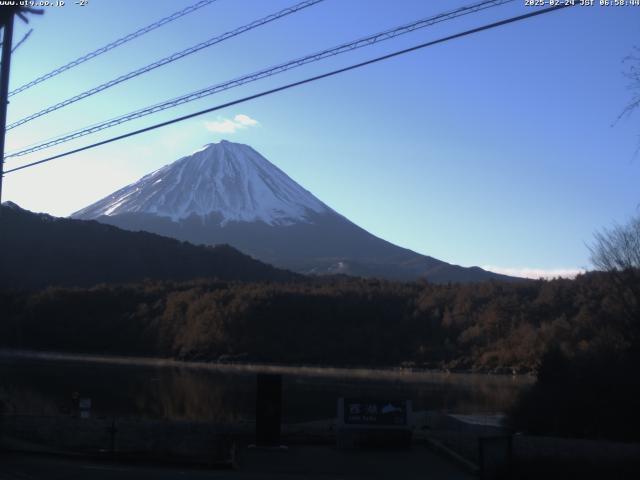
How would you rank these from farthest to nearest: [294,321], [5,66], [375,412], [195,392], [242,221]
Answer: [242,221] < [294,321] < [195,392] < [375,412] < [5,66]

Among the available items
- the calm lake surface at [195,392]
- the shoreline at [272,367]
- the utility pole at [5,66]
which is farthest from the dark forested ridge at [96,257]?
the utility pole at [5,66]

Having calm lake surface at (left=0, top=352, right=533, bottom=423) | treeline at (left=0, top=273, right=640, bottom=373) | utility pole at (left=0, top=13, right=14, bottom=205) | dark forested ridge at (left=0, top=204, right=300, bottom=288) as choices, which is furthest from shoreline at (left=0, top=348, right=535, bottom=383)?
utility pole at (left=0, top=13, right=14, bottom=205)

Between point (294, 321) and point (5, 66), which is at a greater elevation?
point (294, 321)

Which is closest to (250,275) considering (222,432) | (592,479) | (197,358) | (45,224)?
(45,224)

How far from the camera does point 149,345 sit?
3627 inches

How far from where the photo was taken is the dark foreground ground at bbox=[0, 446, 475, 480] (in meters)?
15.2

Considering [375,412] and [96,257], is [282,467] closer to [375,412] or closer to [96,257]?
[375,412]

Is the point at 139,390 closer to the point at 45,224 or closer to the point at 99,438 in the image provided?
the point at 99,438

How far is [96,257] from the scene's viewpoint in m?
118

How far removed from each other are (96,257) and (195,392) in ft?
253

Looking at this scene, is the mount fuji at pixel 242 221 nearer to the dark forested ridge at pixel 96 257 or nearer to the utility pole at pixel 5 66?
the dark forested ridge at pixel 96 257

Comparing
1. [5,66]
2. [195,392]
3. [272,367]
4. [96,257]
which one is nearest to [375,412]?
[5,66]

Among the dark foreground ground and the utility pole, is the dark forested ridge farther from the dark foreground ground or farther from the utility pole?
the utility pole

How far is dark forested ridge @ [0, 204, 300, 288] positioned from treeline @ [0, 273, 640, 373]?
41.4 feet
